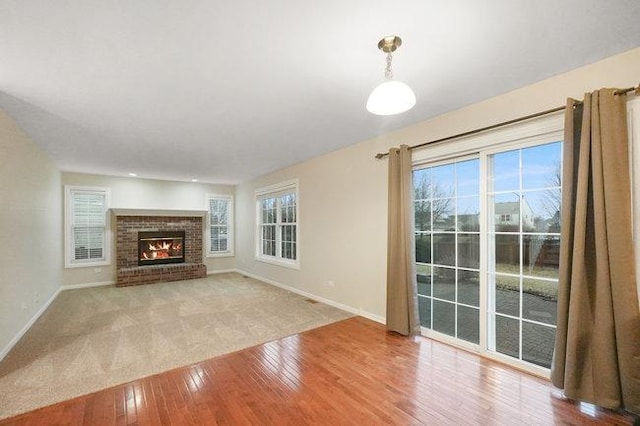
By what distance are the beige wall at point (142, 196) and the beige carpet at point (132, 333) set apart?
0.53 metres

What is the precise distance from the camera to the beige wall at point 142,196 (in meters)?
6.09

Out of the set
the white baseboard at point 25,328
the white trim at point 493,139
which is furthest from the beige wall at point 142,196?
the white trim at point 493,139

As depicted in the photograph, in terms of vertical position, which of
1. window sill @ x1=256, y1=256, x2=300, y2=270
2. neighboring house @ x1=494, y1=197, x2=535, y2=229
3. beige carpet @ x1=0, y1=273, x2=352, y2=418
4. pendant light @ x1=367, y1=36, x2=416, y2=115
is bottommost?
beige carpet @ x1=0, y1=273, x2=352, y2=418

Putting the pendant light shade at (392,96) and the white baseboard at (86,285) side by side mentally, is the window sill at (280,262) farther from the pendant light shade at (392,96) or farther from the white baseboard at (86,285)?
the pendant light shade at (392,96)

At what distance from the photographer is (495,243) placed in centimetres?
278

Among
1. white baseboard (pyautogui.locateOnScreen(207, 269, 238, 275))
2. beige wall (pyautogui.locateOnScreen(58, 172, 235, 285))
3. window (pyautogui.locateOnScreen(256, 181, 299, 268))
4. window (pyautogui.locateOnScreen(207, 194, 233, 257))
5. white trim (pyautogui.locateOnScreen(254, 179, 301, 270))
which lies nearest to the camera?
white trim (pyautogui.locateOnScreen(254, 179, 301, 270))

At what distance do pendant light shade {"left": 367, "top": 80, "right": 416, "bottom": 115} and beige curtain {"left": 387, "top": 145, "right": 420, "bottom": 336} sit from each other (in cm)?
171

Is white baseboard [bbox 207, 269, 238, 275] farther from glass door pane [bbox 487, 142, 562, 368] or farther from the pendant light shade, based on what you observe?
the pendant light shade

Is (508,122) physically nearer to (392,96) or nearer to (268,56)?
(392,96)

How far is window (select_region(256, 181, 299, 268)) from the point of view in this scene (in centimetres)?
579

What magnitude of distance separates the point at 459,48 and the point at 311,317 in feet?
11.6

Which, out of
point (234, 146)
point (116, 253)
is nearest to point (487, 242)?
point (234, 146)

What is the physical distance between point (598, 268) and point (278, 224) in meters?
5.15

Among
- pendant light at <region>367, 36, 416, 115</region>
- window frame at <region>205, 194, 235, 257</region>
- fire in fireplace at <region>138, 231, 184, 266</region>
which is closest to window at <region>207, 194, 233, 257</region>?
window frame at <region>205, 194, 235, 257</region>
